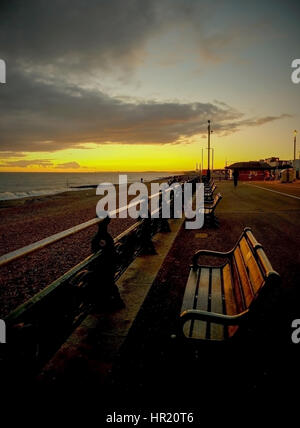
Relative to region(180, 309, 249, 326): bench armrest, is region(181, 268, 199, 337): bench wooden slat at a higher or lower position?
lower

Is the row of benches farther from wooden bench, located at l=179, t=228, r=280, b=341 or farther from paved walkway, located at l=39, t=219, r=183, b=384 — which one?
paved walkway, located at l=39, t=219, r=183, b=384

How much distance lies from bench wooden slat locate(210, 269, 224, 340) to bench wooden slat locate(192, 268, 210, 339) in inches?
2.6

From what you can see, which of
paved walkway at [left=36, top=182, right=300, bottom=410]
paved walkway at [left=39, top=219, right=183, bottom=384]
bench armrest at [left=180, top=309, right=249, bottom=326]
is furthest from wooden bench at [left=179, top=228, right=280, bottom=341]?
paved walkway at [left=39, top=219, right=183, bottom=384]

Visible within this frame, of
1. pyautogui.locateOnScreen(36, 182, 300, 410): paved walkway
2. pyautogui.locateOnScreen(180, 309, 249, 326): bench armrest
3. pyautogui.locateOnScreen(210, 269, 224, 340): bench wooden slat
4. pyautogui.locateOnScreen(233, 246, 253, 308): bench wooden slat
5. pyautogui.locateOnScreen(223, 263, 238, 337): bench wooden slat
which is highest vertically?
pyautogui.locateOnScreen(233, 246, 253, 308): bench wooden slat

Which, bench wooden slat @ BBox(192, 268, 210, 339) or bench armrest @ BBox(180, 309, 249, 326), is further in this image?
bench wooden slat @ BBox(192, 268, 210, 339)

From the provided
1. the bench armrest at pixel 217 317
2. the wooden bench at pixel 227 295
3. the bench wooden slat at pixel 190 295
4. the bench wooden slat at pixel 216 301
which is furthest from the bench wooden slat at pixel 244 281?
the bench wooden slat at pixel 190 295

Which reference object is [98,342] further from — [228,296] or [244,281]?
[244,281]

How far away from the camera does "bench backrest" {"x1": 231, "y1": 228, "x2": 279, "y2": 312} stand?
199cm

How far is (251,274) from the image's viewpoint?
7.85 ft

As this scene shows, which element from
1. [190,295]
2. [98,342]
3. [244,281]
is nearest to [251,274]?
[244,281]

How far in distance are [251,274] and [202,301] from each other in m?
0.68

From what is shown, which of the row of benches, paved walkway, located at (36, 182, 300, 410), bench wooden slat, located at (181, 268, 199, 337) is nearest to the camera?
the row of benches

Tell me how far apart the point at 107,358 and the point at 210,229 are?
658cm

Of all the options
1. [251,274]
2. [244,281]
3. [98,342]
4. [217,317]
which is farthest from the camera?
[98,342]
